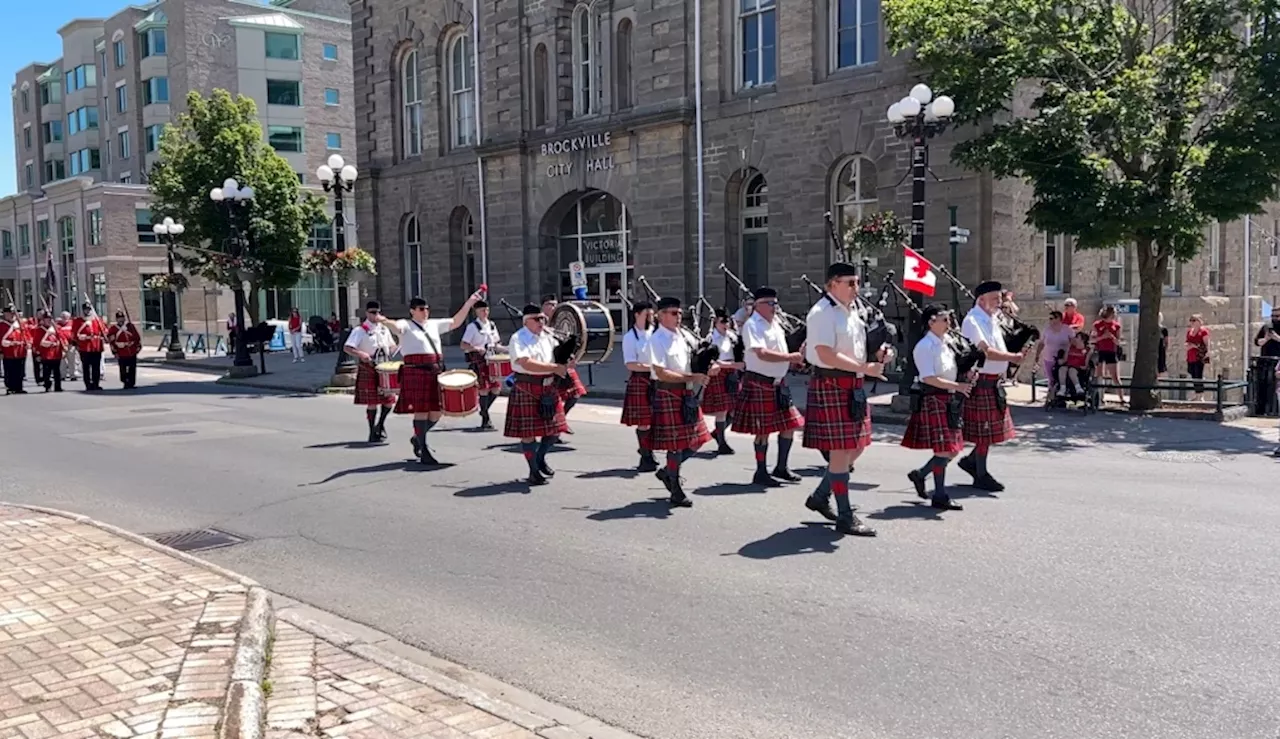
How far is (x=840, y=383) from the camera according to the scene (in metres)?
7.45

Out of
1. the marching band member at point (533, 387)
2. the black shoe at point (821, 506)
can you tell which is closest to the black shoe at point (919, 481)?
the black shoe at point (821, 506)

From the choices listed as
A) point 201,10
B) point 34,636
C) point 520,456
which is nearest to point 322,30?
point 201,10

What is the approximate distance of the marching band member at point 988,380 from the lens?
8.88 m

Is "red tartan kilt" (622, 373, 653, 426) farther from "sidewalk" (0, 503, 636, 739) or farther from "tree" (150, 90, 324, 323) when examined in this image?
"tree" (150, 90, 324, 323)

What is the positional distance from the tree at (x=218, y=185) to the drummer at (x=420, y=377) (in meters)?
22.9

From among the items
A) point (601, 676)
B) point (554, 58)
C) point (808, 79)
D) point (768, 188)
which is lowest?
point (601, 676)

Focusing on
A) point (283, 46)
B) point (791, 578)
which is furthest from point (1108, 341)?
point (283, 46)

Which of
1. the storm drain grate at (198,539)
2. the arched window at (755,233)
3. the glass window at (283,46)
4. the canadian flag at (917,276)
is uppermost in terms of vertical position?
the glass window at (283,46)

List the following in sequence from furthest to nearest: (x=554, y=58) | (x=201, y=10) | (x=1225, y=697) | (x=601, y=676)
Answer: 1. (x=201, y=10)
2. (x=554, y=58)
3. (x=601, y=676)
4. (x=1225, y=697)

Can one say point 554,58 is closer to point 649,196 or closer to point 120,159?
point 649,196

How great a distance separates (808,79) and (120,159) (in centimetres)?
5353

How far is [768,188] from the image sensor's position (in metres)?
23.9

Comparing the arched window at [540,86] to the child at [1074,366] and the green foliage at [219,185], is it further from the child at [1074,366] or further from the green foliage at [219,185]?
the child at [1074,366]

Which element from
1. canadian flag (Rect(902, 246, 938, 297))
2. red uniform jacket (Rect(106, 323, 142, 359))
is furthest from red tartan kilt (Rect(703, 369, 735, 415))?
red uniform jacket (Rect(106, 323, 142, 359))
